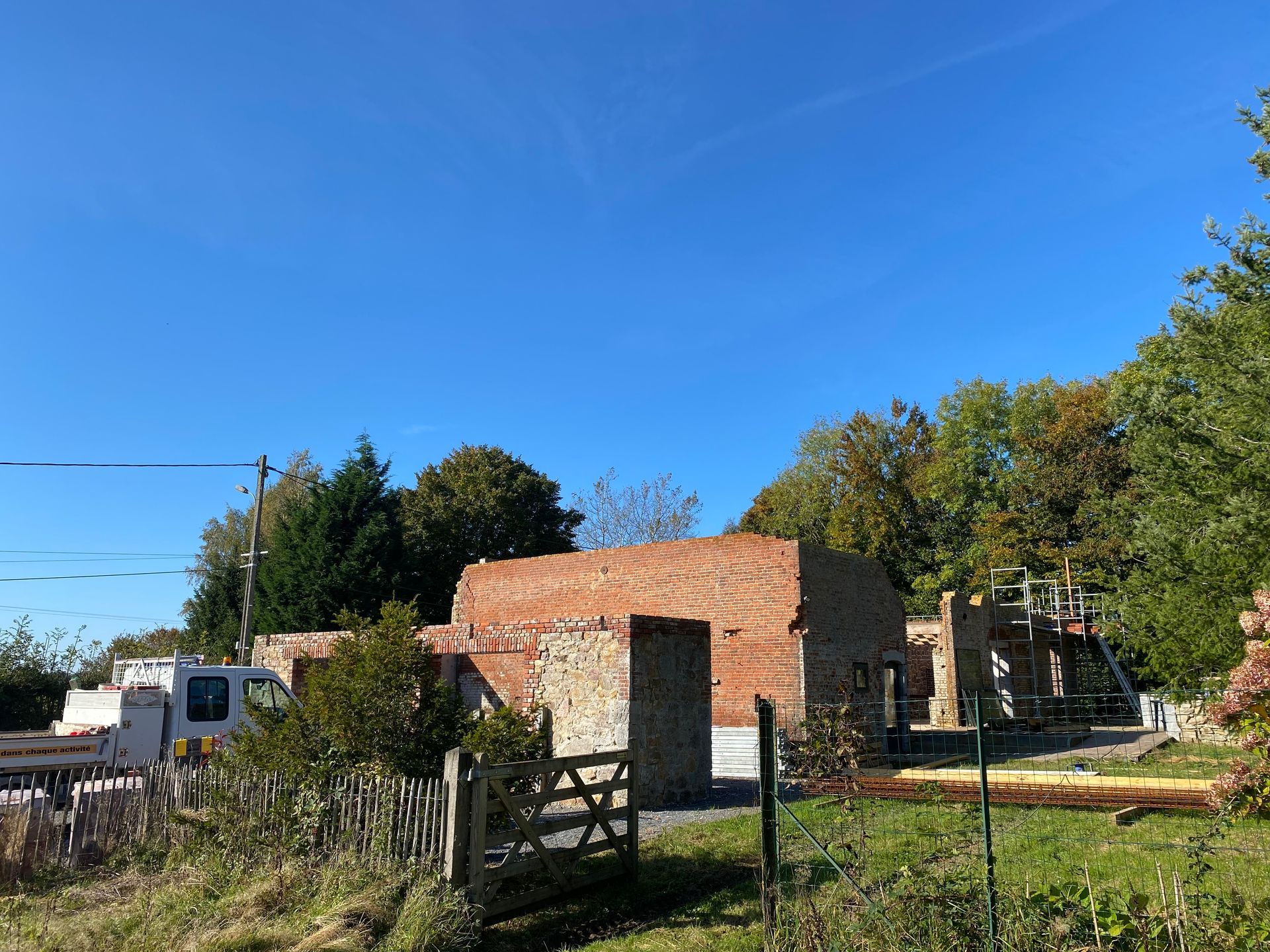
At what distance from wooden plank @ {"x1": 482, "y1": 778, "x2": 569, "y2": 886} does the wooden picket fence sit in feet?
1.46

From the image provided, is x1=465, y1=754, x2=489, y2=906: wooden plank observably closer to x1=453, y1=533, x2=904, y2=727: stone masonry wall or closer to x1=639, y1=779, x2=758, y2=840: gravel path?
x1=639, y1=779, x2=758, y2=840: gravel path

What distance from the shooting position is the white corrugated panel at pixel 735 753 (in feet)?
55.8

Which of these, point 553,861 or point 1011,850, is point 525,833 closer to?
point 553,861

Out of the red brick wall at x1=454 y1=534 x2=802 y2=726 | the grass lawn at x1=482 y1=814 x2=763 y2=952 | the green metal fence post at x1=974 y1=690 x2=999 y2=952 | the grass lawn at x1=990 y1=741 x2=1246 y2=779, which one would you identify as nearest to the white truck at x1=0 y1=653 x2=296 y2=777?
the grass lawn at x1=482 y1=814 x2=763 y2=952

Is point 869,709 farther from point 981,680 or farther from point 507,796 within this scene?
point 507,796

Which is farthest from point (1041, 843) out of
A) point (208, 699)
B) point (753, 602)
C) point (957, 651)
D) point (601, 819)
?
point (957, 651)

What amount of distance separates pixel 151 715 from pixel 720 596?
11205 mm

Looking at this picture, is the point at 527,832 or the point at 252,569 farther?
the point at 252,569

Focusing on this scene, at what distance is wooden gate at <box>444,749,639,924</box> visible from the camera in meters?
6.56

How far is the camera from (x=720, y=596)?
18.8 meters

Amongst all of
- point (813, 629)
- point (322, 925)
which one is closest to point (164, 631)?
point (813, 629)

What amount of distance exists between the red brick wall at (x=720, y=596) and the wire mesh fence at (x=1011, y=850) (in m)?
1.14

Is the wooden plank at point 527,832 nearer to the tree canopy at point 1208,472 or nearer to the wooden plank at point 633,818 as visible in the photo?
the wooden plank at point 633,818

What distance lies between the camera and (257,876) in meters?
6.74
